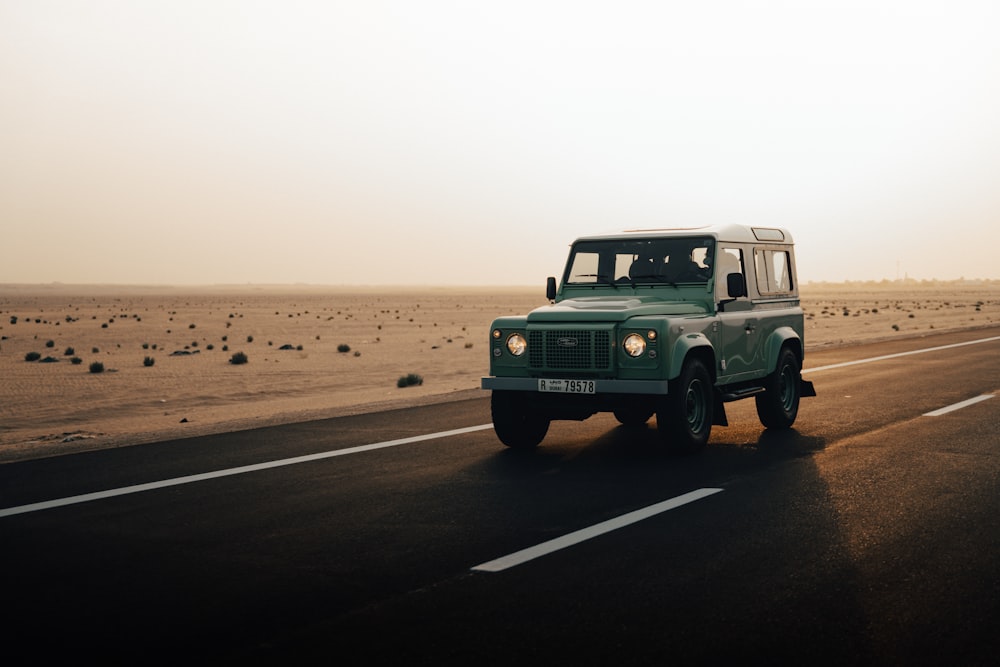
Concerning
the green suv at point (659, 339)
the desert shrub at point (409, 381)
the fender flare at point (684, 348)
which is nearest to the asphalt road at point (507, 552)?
the green suv at point (659, 339)

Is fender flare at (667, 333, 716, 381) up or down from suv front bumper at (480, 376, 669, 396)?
up

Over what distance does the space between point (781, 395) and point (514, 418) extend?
3701 mm

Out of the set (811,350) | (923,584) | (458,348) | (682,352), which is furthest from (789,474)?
(458,348)

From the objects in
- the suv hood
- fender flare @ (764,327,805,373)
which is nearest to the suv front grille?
the suv hood

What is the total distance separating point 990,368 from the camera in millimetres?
21734

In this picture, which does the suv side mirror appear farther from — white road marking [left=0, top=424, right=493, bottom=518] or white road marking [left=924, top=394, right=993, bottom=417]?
white road marking [left=924, top=394, right=993, bottom=417]

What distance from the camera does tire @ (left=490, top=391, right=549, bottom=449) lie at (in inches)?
450

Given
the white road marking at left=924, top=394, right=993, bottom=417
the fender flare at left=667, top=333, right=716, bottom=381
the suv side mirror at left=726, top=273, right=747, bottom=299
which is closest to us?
the fender flare at left=667, top=333, right=716, bottom=381

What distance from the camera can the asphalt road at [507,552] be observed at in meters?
5.09

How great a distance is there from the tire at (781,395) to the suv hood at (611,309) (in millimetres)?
1886

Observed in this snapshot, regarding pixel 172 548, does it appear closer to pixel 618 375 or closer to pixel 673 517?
pixel 673 517

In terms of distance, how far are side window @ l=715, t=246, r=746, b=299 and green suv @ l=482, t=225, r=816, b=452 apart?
0.6 inches

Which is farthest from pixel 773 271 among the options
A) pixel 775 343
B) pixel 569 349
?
pixel 569 349

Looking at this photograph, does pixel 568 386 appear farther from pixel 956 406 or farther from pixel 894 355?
pixel 894 355
